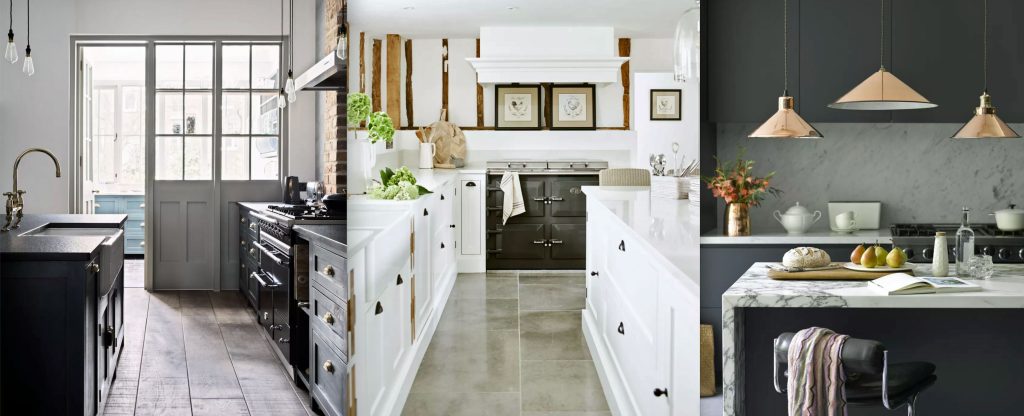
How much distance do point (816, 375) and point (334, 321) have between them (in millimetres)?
881

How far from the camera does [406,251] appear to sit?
1096 mm

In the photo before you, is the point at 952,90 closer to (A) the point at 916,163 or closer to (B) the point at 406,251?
(A) the point at 916,163

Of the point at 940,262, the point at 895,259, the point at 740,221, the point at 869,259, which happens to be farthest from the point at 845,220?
the point at 740,221

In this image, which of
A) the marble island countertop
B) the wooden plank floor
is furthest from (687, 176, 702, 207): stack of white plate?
the wooden plank floor

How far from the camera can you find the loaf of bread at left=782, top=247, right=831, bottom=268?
1.46 metres

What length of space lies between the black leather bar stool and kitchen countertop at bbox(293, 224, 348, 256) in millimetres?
824

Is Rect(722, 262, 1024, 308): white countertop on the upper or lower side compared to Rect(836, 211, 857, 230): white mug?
lower

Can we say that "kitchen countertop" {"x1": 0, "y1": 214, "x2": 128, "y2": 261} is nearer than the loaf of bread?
No

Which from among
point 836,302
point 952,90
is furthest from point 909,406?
point 952,90

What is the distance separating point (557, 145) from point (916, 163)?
2.95 m

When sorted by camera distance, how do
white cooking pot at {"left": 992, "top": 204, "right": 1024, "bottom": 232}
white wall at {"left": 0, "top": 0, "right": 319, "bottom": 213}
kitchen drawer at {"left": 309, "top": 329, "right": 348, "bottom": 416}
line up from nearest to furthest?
kitchen drawer at {"left": 309, "top": 329, "right": 348, "bottom": 416} → white wall at {"left": 0, "top": 0, "right": 319, "bottom": 213} → white cooking pot at {"left": 992, "top": 204, "right": 1024, "bottom": 232}

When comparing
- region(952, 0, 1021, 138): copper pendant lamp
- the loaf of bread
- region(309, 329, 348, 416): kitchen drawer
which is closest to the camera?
region(309, 329, 348, 416): kitchen drawer

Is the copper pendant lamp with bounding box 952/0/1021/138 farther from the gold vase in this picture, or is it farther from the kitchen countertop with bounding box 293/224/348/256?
the kitchen countertop with bounding box 293/224/348/256

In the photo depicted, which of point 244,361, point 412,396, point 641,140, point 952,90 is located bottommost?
point 244,361
